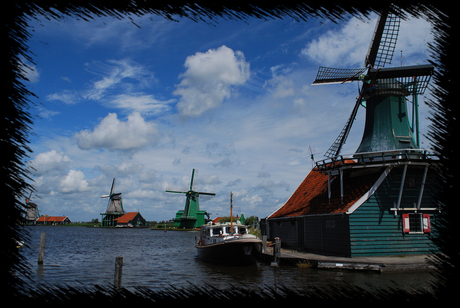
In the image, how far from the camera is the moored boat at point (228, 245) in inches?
945

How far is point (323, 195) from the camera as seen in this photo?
25.9 metres

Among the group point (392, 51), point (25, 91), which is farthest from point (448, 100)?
point (392, 51)

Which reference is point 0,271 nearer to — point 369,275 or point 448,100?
point 448,100

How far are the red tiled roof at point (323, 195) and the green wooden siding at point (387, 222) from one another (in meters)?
0.89

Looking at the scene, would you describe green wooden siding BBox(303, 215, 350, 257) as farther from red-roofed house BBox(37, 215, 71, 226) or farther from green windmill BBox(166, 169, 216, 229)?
red-roofed house BBox(37, 215, 71, 226)

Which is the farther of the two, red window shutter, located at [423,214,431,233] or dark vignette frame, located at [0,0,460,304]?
red window shutter, located at [423,214,431,233]

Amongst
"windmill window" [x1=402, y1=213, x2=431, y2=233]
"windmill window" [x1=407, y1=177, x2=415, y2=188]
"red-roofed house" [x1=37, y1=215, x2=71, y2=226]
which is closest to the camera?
"windmill window" [x1=402, y1=213, x2=431, y2=233]

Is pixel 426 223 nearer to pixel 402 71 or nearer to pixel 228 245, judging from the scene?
pixel 402 71

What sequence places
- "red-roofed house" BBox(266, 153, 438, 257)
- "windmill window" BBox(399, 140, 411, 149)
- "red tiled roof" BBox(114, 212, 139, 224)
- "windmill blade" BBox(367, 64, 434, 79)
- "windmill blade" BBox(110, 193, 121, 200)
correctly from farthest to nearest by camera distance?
"windmill blade" BBox(110, 193, 121, 200)
"red tiled roof" BBox(114, 212, 139, 224)
"windmill window" BBox(399, 140, 411, 149)
"windmill blade" BBox(367, 64, 434, 79)
"red-roofed house" BBox(266, 153, 438, 257)

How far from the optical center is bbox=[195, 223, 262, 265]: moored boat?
2400 centimetres

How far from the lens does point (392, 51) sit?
2550 cm

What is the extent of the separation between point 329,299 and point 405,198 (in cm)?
2202

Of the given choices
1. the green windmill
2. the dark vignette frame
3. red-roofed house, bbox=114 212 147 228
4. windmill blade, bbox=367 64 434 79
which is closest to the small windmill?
windmill blade, bbox=367 64 434 79

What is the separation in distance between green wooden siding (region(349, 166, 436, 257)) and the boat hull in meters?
7.30
